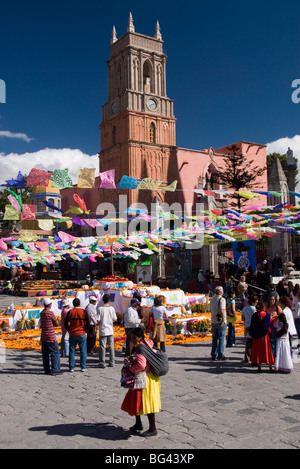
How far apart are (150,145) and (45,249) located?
1220 inches

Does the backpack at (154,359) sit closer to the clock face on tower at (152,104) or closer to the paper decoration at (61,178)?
the paper decoration at (61,178)

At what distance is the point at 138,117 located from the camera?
46938 millimetres

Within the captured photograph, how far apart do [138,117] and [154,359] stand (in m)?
44.1

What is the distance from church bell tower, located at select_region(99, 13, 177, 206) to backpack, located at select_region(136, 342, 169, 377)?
3975 centimetres

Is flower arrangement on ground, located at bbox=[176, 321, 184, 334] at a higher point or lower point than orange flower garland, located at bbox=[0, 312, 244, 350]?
higher

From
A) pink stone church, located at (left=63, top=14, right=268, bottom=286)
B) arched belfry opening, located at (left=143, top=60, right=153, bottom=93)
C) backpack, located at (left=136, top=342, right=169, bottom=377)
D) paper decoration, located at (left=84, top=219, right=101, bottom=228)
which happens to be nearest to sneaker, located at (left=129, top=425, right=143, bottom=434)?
backpack, located at (left=136, top=342, right=169, bottom=377)

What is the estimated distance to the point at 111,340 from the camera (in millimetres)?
8930

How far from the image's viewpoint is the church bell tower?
4619 cm

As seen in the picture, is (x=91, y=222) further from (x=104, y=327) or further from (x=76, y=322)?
(x=76, y=322)

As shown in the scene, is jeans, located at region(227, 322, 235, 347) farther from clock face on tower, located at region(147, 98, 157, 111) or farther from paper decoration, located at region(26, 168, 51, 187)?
clock face on tower, located at region(147, 98, 157, 111)

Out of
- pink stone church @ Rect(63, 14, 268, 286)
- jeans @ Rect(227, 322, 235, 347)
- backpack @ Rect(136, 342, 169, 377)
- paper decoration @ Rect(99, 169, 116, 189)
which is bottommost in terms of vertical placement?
jeans @ Rect(227, 322, 235, 347)

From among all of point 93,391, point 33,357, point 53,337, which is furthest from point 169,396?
point 33,357
